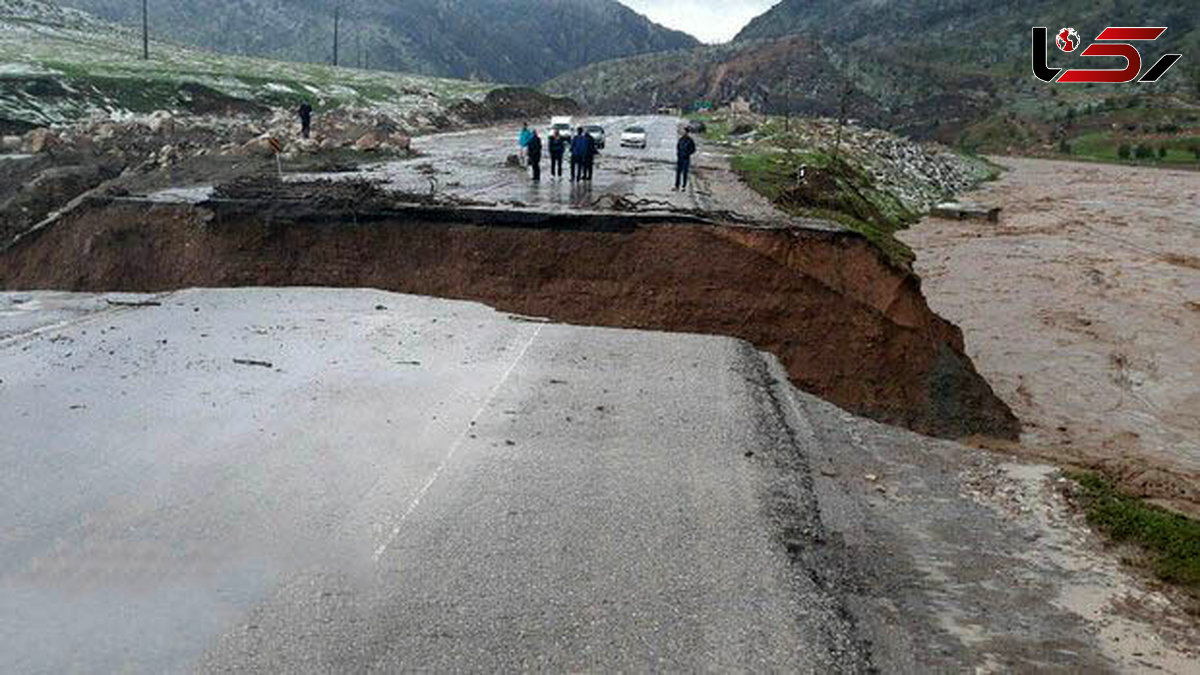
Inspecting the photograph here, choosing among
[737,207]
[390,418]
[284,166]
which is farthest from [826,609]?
[284,166]

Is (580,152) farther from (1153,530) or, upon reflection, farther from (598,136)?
(598,136)

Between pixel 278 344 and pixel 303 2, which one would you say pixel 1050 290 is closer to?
pixel 278 344

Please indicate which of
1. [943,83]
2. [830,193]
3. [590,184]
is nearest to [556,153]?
[590,184]

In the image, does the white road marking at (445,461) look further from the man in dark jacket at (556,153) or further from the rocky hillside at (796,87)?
the rocky hillside at (796,87)

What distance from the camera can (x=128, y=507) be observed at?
27.6ft

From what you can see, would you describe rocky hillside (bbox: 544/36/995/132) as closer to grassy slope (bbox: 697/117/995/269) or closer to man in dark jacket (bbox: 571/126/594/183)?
grassy slope (bbox: 697/117/995/269)

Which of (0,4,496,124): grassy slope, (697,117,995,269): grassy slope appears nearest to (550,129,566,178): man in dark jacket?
(697,117,995,269): grassy slope

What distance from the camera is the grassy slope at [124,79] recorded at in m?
39.7

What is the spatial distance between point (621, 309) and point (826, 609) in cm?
911

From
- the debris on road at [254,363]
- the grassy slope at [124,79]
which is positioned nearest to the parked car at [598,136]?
the grassy slope at [124,79]

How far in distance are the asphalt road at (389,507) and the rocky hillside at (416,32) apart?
10732cm

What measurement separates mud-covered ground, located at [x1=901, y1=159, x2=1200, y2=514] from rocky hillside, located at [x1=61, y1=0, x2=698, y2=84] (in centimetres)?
8955

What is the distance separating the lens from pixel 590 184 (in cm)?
2333

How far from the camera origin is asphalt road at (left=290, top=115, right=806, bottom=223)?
723 inches
